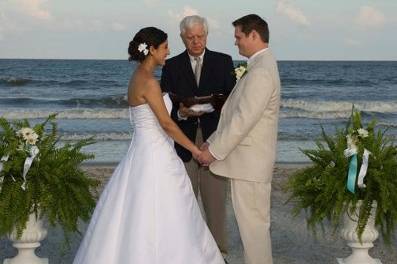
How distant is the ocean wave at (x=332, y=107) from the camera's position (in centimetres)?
2586

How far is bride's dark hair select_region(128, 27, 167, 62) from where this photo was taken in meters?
5.45

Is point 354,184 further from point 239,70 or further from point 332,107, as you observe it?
point 332,107

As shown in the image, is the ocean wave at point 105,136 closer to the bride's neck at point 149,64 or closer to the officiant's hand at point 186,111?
the officiant's hand at point 186,111

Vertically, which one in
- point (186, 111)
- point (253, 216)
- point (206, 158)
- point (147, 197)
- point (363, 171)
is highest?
point (186, 111)

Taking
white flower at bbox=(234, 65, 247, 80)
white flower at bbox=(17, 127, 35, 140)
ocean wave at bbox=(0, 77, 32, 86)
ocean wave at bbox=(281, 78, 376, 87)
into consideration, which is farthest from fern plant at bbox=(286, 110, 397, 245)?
ocean wave at bbox=(281, 78, 376, 87)

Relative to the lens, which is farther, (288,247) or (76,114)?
(76,114)

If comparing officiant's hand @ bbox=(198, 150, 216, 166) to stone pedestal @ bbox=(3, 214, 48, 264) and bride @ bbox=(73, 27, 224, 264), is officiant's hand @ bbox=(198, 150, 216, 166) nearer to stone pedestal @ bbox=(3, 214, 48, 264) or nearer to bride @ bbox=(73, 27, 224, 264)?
bride @ bbox=(73, 27, 224, 264)

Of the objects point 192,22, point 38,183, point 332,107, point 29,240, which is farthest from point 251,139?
point 332,107

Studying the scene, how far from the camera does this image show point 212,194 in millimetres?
6746

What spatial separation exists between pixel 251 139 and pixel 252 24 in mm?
748

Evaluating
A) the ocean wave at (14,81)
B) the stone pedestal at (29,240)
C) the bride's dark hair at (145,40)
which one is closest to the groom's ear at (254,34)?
the bride's dark hair at (145,40)

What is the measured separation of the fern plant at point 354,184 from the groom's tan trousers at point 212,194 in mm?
836

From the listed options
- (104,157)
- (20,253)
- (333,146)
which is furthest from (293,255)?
(104,157)

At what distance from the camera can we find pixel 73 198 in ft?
19.2
